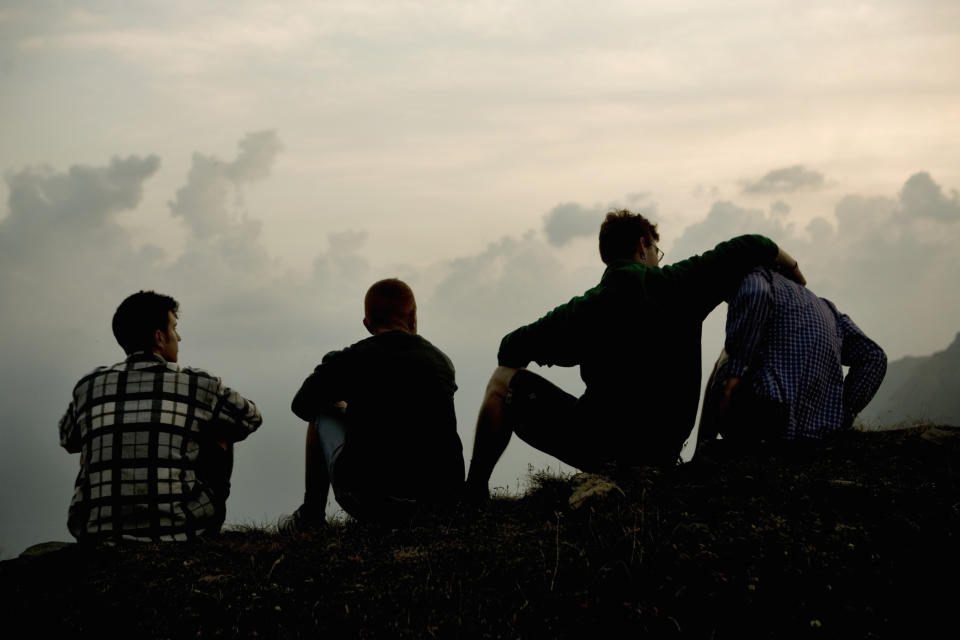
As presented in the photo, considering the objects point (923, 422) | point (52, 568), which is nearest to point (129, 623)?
point (52, 568)

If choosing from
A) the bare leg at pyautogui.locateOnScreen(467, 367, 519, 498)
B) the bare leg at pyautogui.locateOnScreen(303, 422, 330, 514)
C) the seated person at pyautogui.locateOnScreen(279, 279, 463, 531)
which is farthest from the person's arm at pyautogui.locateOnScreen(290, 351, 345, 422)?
the bare leg at pyautogui.locateOnScreen(467, 367, 519, 498)

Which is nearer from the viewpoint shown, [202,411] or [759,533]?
[759,533]

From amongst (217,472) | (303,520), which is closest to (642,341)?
(303,520)

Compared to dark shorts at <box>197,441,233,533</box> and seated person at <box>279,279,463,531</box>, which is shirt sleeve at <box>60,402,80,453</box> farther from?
seated person at <box>279,279,463,531</box>

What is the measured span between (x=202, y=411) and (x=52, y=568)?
144 cm

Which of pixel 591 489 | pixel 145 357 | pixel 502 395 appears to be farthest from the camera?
pixel 502 395

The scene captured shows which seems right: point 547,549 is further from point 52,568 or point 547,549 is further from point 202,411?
point 52,568

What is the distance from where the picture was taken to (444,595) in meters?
4.87

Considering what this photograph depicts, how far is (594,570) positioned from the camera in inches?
197

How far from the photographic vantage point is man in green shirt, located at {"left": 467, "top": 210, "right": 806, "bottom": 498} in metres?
6.34

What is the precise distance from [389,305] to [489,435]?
130 cm

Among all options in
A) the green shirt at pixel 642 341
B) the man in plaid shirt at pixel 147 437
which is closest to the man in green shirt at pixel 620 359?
the green shirt at pixel 642 341

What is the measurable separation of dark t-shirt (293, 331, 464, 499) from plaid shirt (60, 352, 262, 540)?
1.01 m

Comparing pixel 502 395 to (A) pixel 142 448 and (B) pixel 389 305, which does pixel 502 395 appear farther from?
(A) pixel 142 448
